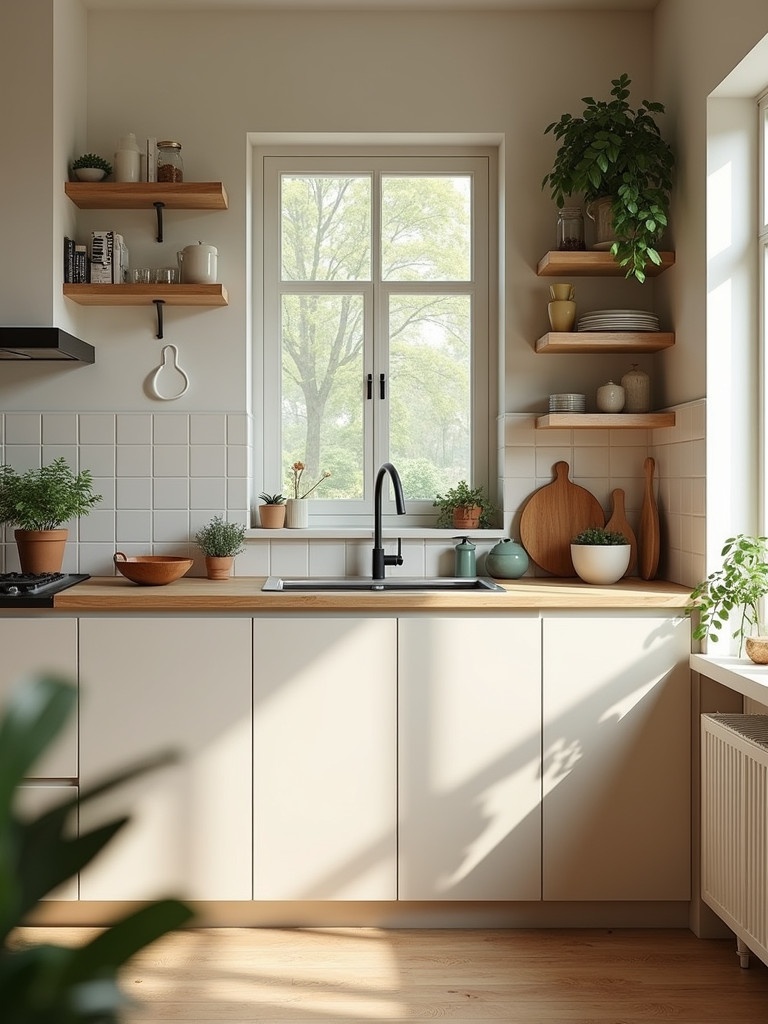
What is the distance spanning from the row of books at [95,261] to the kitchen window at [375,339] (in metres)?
0.54

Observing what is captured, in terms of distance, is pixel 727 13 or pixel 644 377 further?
pixel 644 377

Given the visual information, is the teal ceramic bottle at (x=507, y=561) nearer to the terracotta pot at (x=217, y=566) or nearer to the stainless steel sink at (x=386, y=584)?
→ the stainless steel sink at (x=386, y=584)

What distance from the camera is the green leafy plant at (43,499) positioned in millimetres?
3012

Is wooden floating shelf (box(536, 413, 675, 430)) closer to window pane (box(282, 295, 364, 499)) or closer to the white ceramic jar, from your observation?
window pane (box(282, 295, 364, 499))

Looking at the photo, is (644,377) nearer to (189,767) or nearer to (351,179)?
(351,179)

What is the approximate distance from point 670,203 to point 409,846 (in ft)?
6.95

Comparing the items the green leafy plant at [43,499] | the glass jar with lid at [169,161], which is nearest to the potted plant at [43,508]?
the green leafy plant at [43,499]

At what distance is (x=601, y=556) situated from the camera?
303 centimetres

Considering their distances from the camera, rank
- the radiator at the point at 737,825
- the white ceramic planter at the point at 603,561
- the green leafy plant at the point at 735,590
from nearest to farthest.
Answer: the radiator at the point at 737,825
the green leafy plant at the point at 735,590
the white ceramic planter at the point at 603,561

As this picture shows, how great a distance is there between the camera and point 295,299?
346 cm

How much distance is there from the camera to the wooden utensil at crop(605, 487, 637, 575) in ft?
10.6

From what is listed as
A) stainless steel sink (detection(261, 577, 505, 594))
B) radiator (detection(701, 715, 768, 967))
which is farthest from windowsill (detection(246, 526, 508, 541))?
radiator (detection(701, 715, 768, 967))

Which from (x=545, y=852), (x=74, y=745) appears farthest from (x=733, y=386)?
(x=74, y=745)

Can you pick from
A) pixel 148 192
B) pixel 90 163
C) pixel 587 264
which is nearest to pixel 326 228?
pixel 148 192
